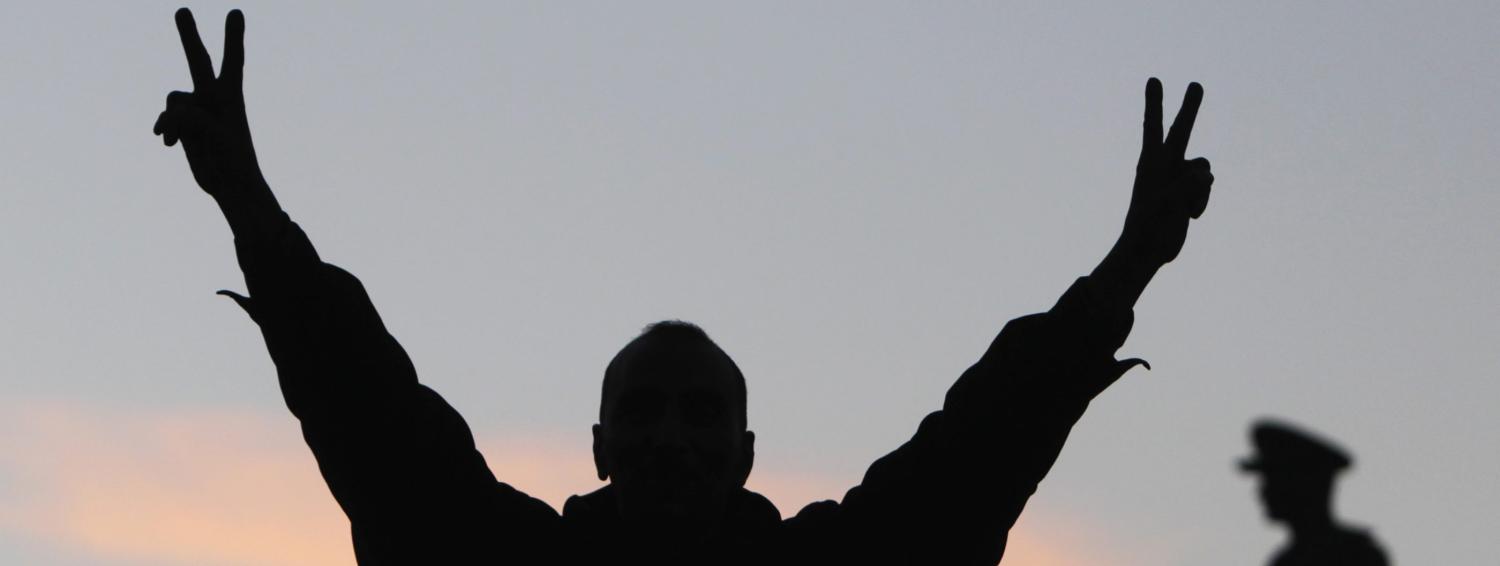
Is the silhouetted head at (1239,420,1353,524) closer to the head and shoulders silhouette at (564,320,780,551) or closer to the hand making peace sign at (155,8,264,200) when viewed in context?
the head and shoulders silhouette at (564,320,780,551)

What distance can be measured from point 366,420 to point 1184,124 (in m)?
2.17

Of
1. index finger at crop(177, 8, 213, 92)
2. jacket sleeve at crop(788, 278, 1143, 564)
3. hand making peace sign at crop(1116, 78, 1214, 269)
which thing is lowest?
jacket sleeve at crop(788, 278, 1143, 564)

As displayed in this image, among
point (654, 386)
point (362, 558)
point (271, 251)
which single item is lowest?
point (362, 558)

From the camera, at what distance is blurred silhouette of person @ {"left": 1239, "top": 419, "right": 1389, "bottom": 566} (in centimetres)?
507

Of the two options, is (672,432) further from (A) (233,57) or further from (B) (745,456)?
(A) (233,57)

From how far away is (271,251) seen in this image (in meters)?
4.51

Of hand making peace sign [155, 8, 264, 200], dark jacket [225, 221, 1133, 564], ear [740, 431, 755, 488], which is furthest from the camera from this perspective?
ear [740, 431, 755, 488]

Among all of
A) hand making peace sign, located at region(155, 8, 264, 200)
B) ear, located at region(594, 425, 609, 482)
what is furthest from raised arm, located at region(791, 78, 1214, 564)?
hand making peace sign, located at region(155, 8, 264, 200)

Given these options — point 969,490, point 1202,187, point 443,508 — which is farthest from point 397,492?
point 1202,187

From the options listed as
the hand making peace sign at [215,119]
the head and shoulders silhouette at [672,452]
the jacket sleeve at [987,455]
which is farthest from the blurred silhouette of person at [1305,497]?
the hand making peace sign at [215,119]

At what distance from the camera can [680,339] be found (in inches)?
186

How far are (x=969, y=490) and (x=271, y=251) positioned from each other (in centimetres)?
179

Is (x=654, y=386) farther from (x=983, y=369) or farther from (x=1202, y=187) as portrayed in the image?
(x=1202, y=187)

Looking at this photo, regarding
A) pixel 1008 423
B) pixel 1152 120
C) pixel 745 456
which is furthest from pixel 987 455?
pixel 1152 120
